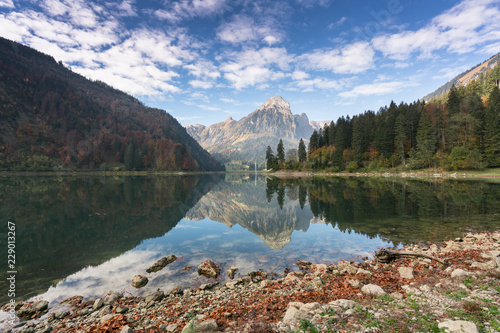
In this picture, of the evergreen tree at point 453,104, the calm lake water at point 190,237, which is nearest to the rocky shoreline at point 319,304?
the calm lake water at point 190,237

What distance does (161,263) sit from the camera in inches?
564

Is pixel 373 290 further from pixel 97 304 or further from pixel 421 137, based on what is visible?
pixel 421 137

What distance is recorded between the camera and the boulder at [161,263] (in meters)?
13.6

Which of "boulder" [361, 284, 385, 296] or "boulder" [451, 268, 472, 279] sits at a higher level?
"boulder" [451, 268, 472, 279]

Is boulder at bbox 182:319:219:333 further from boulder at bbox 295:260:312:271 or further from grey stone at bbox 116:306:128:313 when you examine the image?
boulder at bbox 295:260:312:271

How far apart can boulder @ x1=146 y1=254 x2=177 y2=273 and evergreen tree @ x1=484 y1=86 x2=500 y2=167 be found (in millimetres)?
103409

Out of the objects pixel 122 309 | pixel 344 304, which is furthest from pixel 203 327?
pixel 122 309

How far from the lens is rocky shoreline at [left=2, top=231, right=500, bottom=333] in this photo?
5.98 metres

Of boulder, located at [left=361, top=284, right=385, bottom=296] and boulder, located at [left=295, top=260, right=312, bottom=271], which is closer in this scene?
boulder, located at [left=361, top=284, right=385, bottom=296]

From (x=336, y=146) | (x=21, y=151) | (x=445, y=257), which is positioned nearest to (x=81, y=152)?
(x=21, y=151)

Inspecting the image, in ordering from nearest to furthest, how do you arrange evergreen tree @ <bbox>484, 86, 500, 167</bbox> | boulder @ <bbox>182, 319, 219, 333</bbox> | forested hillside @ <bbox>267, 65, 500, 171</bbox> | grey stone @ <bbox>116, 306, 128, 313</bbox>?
1. boulder @ <bbox>182, 319, 219, 333</bbox>
2. grey stone @ <bbox>116, 306, 128, 313</bbox>
3. evergreen tree @ <bbox>484, 86, 500, 167</bbox>
4. forested hillside @ <bbox>267, 65, 500, 171</bbox>

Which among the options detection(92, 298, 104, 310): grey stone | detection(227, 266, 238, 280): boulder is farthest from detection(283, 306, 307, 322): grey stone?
detection(92, 298, 104, 310): grey stone

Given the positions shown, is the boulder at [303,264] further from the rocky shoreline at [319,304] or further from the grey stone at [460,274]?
the grey stone at [460,274]

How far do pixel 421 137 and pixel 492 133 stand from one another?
20.1 meters
